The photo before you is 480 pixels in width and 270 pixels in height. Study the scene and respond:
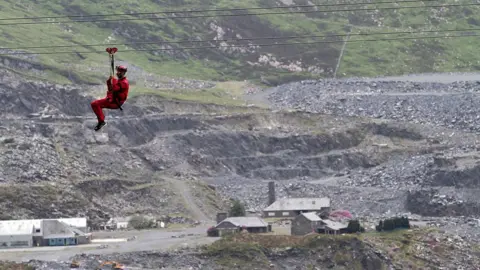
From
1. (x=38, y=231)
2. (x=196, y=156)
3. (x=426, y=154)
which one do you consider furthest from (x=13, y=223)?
(x=426, y=154)

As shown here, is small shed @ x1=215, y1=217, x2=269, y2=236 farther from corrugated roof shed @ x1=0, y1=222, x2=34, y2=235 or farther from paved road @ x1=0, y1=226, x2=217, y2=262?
corrugated roof shed @ x1=0, y1=222, x2=34, y2=235

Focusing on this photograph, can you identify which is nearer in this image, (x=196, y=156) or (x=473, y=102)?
(x=196, y=156)

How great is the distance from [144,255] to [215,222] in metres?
21.2

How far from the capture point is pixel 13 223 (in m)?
122

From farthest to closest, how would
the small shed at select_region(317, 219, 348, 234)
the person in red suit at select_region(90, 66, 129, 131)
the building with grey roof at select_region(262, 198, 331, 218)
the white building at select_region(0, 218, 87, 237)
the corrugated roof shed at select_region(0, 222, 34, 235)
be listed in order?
the building with grey roof at select_region(262, 198, 331, 218), the small shed at select_region(317, 219, 348, 234), the white building at select_region(0, 218, 87, 237), the corrugated roof shed at select_region(0, 222, 34, 235), the person in red suit at select_region(90, 66, 129, 131)

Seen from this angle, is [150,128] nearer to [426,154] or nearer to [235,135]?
[235,135]

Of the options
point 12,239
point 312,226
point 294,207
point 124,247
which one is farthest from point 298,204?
point 12,239

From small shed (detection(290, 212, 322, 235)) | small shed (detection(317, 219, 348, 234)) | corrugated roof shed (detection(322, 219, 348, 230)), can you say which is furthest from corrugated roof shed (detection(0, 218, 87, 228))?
corrugated roof shed (detection(322, 219, 348, 230))

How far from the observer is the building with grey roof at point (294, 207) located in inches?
5458

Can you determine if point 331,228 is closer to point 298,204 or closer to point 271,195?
point 298,204

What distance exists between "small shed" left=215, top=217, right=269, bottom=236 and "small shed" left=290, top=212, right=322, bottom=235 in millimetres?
Answer: 2228

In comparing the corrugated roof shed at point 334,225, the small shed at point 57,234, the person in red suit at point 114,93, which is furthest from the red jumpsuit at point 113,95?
the corrugated roof shed at point 334,225

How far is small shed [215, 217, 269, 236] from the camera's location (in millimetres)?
123438

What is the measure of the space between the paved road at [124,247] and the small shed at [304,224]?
23.8ft
